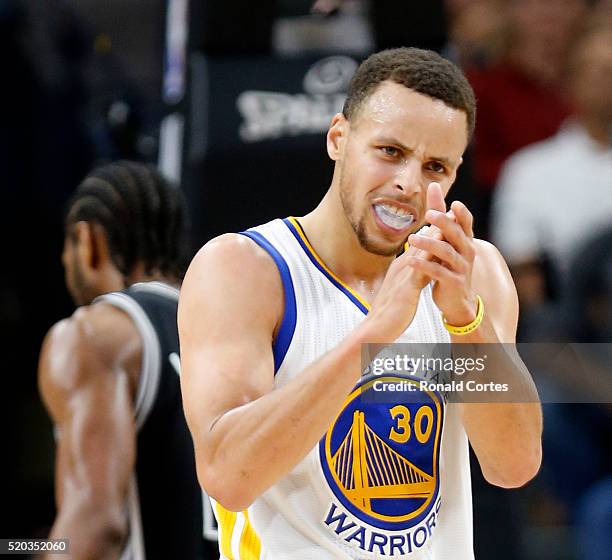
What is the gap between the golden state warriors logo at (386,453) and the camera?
8.30 ft

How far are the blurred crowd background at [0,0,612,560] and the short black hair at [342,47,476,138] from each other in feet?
4.97

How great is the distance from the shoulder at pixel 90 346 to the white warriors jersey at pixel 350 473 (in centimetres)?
80

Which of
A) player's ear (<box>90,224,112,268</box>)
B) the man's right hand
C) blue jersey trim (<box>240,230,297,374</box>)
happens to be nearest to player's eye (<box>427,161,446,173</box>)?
the man's right hand

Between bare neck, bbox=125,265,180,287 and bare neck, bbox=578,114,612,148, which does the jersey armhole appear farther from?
bare neck, bbox=578,114,612,148

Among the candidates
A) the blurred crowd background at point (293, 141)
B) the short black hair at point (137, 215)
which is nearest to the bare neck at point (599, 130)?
the blurred crowd background at point (293, 141)

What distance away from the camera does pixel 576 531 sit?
5.00 m

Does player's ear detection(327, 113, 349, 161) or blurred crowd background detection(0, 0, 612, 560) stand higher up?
blurred crowd background detection(0, 0, 612, 560)

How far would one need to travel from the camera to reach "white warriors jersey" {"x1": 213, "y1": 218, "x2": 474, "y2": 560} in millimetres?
2521

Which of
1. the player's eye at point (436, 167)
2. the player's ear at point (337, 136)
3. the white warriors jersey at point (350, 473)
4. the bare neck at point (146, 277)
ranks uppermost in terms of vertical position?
the bare neck at point (146, 277)

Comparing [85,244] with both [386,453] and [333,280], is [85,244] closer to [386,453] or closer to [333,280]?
[333,280]

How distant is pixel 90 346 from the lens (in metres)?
3.34

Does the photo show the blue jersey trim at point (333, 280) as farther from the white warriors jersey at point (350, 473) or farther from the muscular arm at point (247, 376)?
the muscular arm at point (247, 376)

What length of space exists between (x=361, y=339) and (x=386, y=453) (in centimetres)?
39

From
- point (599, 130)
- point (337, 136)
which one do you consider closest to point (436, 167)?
point (337, 136)
